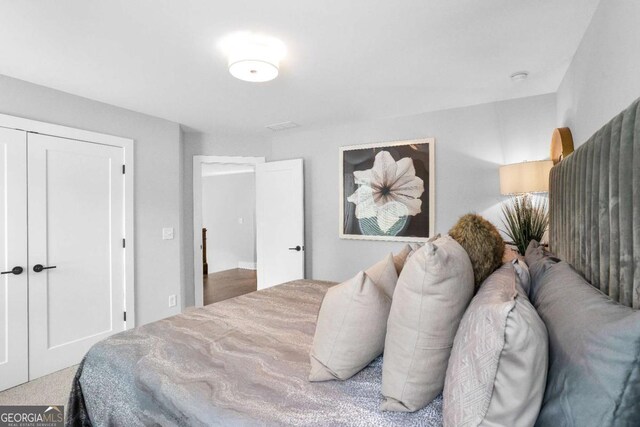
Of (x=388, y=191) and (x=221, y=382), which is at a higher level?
(x=388, y=191)

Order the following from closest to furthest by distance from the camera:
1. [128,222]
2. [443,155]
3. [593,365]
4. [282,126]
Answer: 1. [593,365]
2. [128,222]
3. [443,155]
4. [282,126]

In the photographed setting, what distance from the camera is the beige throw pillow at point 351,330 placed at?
47.6 inches

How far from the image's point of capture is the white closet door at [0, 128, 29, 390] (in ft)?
8.51

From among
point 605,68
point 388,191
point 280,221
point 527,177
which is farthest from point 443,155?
point 280,221

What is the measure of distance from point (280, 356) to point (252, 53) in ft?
6.09

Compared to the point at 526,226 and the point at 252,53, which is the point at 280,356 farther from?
the point at 526,226

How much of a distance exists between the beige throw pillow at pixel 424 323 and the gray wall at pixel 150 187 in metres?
3.35

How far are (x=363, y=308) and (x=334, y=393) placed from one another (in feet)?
1.04

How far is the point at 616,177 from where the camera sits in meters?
1.00

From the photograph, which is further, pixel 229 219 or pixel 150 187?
pixel 229 219

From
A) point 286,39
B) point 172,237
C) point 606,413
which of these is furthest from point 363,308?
point 172,237

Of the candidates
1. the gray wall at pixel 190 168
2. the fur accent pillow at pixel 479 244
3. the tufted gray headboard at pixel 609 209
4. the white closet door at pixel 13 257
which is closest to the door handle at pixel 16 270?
the white closet door at pixel 13 257

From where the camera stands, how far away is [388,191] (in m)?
3.87
